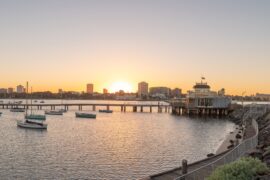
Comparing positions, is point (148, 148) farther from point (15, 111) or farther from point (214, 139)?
point (15, 111)

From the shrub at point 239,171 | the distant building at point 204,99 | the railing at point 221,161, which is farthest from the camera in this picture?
the distant building at point 204,99

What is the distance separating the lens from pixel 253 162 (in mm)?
16859

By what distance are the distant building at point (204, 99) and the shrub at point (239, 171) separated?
114 metres

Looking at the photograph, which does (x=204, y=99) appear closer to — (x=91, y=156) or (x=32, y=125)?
(x=32, y=125)

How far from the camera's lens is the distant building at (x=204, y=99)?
129250 millimetres

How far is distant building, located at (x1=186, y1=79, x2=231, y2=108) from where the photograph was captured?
129 m

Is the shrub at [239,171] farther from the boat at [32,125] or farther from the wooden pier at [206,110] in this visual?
the wooden pier at [206,110]

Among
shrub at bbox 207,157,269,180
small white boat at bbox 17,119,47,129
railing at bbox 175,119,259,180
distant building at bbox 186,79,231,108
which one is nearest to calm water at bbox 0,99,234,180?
railing at bbox 175,119,259,180

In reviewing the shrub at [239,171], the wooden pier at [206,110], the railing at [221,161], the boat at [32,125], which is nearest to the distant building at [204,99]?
the wooden pier at [206,110]

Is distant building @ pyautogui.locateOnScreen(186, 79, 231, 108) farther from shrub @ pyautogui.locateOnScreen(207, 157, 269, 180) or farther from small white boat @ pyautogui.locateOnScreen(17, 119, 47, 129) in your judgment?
shrub @ pyautogui.locateOnScreen(207, 157, 269, 180)

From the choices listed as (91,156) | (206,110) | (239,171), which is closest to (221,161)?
(239,171)

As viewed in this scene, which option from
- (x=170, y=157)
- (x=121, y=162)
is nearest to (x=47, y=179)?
(x=121, y=162)

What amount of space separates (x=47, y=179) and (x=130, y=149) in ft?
61.7

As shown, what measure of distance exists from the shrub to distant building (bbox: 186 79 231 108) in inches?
4495
